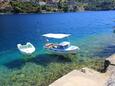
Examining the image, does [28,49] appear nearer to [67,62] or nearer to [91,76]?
[67,62]

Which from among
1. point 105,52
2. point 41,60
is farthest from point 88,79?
point 105,52

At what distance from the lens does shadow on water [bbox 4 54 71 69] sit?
121 ft

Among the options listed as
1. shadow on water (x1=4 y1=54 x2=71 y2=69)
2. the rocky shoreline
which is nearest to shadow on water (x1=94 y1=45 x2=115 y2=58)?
shadow on water (x1=4 y1=54 x2=71 y2=69)

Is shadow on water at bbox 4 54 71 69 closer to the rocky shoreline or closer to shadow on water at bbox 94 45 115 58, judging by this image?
shadow on water at bbox 94 45 115 58

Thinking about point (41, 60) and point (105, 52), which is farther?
point (105, 52)

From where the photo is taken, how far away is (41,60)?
39062 millimetres

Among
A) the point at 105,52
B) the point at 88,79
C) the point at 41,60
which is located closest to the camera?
the point at 88,79

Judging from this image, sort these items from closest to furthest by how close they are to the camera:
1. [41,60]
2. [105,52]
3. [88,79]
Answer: [88,79], [41,60], [105,52]

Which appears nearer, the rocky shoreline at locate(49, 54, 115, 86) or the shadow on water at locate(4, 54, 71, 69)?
the rocky shoreline at locate(49, 54, 115, 86)

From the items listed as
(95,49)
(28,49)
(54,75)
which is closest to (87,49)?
(95,49)

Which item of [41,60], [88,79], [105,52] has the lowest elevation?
[105,52]

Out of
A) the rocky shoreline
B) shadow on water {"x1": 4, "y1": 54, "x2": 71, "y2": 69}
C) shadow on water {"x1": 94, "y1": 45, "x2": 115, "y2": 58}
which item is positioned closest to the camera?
the rocky shoreline

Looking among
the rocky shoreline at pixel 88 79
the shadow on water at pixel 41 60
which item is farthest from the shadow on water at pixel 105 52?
the rocky shoreline at pixel 88 79

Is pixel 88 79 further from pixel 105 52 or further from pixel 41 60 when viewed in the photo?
pixel 105 52
